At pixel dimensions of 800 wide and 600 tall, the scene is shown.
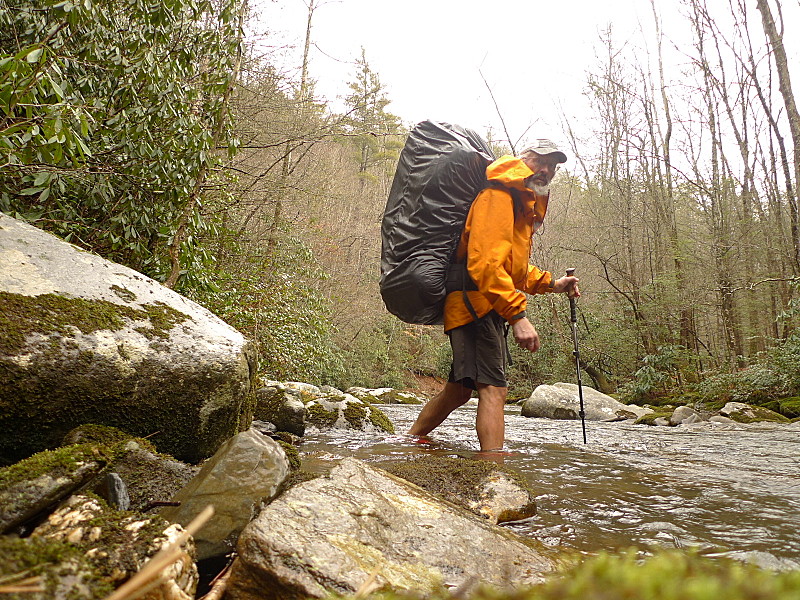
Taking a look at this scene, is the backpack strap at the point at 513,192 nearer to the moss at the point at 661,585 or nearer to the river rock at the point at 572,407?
the moss at the point at 661,585

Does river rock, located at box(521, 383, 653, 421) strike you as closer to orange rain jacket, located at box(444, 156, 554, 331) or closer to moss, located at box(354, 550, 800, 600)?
orange rain jacket, located at box(444, 156, 554, 331)

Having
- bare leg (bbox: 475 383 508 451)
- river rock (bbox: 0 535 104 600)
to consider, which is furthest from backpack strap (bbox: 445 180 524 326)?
river rock (bbox: 0 535 104 600)

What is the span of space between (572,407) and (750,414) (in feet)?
10.6

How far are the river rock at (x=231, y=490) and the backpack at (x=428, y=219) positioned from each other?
234 centimetres

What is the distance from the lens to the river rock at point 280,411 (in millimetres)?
6355

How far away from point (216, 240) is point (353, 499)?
7.64 m

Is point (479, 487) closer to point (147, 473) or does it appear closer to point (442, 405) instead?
point (147, 473)

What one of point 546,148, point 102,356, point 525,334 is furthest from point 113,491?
point 546,148

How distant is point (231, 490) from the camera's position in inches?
97.3

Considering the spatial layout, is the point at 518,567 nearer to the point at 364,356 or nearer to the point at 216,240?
the point at 216,240

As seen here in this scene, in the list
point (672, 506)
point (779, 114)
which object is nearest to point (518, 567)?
point (672, 506)

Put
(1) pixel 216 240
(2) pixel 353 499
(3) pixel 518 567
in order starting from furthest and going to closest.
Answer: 1. (1) pixel 216 240
2. (2) pixel 353 499
3. (3) pixel 518 567

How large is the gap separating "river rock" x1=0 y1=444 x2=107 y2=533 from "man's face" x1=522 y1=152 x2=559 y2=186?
395 centimetres

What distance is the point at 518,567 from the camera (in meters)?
2.15
